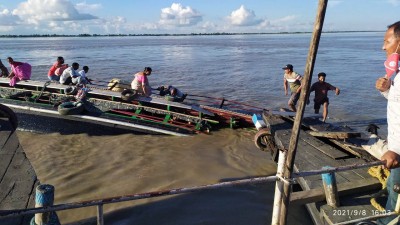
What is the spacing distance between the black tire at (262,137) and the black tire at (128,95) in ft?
15.4

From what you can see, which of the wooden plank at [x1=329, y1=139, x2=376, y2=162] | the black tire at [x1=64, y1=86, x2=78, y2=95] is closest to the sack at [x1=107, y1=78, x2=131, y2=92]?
the black tire at [x1=64, y1=86, x2=78, y2=95]

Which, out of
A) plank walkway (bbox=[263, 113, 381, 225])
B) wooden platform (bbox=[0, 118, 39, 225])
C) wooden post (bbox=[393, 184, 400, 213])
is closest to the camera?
wooden post (bbox=[393, 184, 400, 213])

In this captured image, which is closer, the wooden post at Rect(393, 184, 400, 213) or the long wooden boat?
the wooden post at Rect(393, 184, 400, 213)

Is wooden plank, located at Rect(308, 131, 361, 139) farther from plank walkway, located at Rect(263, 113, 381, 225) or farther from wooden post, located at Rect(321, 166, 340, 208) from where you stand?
wooden post, located at Rect(321, 166, 340, 208)

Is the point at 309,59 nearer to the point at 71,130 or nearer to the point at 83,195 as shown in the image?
the point at 83,195

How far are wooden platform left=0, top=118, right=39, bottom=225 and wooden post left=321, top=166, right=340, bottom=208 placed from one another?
12.6 ft

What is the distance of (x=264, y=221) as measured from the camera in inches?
238

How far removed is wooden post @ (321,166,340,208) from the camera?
4500mm

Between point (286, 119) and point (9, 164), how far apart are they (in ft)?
22.1

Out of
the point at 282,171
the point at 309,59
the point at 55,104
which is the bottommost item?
the point at 55,104

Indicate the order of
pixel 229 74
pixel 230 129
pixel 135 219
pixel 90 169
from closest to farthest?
pixel 135 219 < pixel 90 169 < pixel 230 129 < pixel 229 74

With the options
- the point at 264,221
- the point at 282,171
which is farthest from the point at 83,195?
the point at 282,171

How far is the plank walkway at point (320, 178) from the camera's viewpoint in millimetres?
4613

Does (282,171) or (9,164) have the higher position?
(282,171)
